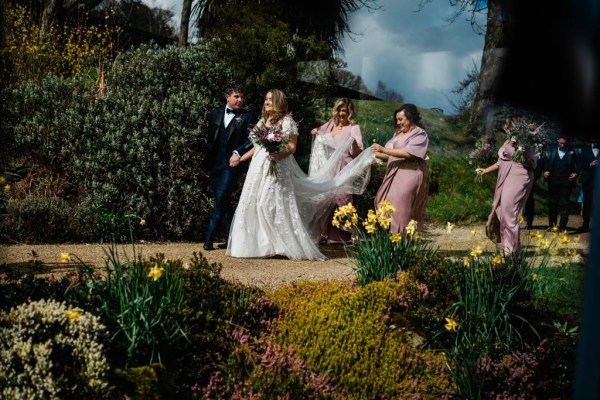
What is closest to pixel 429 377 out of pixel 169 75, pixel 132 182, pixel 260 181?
pixel 260 181

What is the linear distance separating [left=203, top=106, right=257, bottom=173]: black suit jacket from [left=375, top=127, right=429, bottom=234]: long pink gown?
1723 millimetres

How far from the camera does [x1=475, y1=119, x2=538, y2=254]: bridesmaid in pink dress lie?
432 cm

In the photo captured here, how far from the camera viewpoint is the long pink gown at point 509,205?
174 inches

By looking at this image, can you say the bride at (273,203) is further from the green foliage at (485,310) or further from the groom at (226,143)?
the green foliage at (485,310)

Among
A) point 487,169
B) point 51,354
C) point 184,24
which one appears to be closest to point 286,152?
point 184,24

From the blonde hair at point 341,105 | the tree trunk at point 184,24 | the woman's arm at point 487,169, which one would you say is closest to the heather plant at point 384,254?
the woman's arm at point 487,169

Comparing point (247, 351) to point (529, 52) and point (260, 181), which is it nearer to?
point (529, 52)

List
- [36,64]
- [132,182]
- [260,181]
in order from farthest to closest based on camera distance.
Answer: [36,64]
[132,182]
[260,181]

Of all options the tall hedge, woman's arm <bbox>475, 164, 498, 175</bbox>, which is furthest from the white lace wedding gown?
woman's arm <bbox>475, 164, 498, 175</bbox>

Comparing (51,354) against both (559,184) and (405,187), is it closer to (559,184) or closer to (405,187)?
(559,184)

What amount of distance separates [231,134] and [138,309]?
4.41m

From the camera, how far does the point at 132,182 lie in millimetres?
7934

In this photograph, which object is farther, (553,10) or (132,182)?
(132,182)

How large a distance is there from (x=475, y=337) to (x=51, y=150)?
6316 mm
